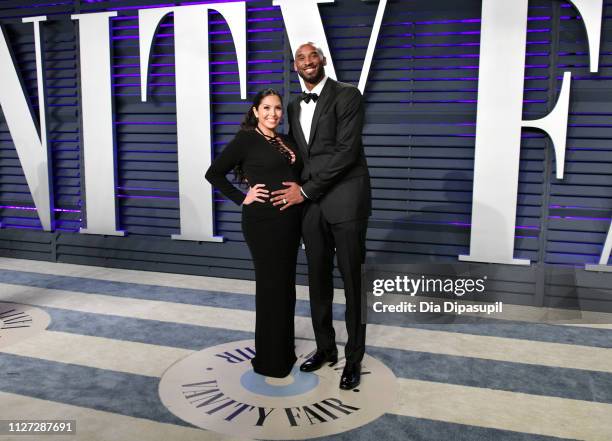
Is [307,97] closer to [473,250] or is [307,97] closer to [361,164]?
[361,164]

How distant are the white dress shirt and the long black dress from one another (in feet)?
0.39

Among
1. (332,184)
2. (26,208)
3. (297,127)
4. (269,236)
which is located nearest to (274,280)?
(269,236)

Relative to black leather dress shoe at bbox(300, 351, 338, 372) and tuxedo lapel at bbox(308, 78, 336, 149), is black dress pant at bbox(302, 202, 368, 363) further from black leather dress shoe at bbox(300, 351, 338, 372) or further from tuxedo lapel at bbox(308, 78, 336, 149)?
tuxedo lapel at bbox(308, 78, 336, 149)

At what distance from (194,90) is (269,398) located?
3.14m

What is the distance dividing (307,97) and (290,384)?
1465 mm

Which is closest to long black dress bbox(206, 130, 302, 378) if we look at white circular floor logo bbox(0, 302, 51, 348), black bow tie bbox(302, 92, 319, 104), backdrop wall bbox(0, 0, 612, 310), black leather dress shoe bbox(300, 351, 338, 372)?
black leather dress shoe bbox(300, 351, 338, 372)

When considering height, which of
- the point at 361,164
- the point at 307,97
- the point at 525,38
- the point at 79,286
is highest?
the point at 525,38

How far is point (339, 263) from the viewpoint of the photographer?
2797 mm

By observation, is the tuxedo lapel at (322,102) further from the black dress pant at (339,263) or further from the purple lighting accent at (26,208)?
the purple lighting accent at (26,208)

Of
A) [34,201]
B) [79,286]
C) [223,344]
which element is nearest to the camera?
[223,344]

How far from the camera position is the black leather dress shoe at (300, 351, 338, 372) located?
2953mm

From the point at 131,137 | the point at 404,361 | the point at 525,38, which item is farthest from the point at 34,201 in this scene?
the point at 525,38

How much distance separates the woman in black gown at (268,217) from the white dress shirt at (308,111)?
0.37ft

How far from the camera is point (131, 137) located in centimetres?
527
